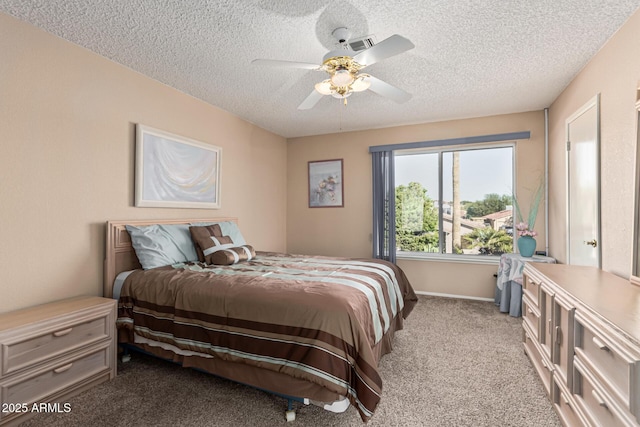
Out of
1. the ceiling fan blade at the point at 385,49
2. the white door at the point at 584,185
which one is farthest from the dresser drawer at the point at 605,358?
the ceiling fan blade at the point at 385,49

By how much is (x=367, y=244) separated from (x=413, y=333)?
1910 mm

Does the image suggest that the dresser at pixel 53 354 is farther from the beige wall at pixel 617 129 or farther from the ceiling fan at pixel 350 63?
the beige wall at pixel 617 129

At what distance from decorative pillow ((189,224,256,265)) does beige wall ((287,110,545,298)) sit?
207 cm

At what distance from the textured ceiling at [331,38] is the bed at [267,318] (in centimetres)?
152

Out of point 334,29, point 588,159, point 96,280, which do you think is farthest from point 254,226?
point 588,159

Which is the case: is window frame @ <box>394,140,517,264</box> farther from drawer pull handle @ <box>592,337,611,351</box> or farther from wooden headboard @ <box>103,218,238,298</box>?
wooden headboard @ <box>103,218,238,298</box>

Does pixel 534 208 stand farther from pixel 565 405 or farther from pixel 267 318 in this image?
pixel 267 318

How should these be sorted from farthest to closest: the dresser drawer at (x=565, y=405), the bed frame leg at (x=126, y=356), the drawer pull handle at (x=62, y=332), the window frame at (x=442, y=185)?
the window frame at (x=442, y=185) → the bed frame leg at (x=126, y=356) → the drawer pull handle at (x=62, y=332) → the dresser drawer at (x=565, y=405)

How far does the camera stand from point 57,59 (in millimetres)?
2238

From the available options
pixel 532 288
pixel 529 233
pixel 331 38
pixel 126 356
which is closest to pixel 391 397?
pixel 532 288

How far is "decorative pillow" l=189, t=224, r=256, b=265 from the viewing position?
9.17 feet

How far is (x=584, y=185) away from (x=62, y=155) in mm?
4407

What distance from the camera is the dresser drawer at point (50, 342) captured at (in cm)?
166

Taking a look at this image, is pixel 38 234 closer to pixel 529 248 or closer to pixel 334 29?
pixel 334 29
